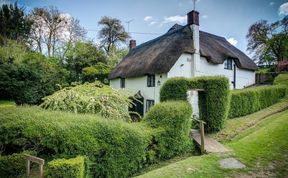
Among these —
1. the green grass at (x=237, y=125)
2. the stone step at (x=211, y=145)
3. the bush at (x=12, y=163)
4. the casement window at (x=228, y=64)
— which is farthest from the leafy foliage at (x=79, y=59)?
the bush at (x=12, y=163)

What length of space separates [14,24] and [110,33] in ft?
49.0

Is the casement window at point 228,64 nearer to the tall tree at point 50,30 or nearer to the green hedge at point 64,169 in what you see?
Answer: the green hedge at point 64,169

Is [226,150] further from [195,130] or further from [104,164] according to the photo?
[104,164]

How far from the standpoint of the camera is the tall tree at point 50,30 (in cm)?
3309

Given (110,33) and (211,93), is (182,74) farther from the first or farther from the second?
(110,33)

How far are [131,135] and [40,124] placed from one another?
312 cm

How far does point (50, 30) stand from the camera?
3344 cm

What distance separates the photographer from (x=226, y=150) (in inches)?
373

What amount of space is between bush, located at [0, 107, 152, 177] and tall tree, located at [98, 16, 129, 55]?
3270 cm

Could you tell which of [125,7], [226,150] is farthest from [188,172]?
[125,7]

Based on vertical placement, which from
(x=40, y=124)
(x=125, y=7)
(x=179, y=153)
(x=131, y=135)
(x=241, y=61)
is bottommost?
(x=179, y=153)

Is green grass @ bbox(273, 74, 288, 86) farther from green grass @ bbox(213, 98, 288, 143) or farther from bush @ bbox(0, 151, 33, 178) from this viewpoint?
bush @ bbox(0, 151, 33, 178)

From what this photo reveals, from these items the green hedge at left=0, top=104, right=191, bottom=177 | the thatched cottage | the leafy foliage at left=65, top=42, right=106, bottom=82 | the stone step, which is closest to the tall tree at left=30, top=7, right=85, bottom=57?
the leafy foliage at left=65, top=42, right=106, bottom=82

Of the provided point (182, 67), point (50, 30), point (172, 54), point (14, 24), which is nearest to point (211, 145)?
point (182, 67)
